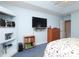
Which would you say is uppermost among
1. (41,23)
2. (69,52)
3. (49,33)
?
(41,23)

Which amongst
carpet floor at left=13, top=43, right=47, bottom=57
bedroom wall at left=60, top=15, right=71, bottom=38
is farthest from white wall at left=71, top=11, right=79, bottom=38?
carpet floor at left=13, top=43, right=47, bottom=57

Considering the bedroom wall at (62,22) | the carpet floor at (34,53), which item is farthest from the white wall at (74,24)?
the carpet floor at (34,53)

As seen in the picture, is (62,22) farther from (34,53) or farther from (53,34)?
(34,53)

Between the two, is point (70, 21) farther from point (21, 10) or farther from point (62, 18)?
point (21, 10)

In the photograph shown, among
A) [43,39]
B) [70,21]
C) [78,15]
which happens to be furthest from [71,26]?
[43,39]

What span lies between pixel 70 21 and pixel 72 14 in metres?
0.10

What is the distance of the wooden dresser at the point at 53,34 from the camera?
53.1 inches

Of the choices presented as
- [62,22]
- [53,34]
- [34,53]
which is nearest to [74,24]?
[62,22]

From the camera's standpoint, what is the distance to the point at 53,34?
55.2 inches

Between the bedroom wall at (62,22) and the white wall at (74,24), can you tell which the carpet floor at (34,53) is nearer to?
the bedroom wall at (62,22)

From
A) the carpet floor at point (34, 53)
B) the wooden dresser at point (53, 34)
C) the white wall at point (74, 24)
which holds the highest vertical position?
the white wall at point (74, 24)

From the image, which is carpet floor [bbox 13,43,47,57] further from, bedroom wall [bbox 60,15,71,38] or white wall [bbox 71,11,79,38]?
white wall [bbox 71,11,79,38]

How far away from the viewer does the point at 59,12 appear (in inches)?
51.3

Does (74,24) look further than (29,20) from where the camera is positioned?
No
